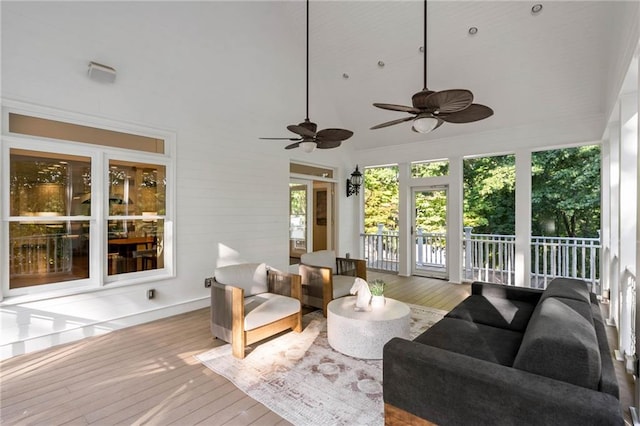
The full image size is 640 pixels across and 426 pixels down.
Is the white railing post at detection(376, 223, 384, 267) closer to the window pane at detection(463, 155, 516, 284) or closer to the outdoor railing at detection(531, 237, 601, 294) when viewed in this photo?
the window pane at detection(463, 155, 516, 284)

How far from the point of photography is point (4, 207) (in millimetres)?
3148

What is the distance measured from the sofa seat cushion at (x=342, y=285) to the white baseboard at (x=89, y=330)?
2.04m

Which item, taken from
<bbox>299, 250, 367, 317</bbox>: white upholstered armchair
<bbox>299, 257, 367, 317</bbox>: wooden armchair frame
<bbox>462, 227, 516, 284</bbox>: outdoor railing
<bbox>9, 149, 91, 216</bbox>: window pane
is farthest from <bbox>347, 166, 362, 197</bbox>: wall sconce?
<bbox>9, 149, 91, 216</bbox>: window pane

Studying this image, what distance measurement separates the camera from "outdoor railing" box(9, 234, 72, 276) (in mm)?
3297

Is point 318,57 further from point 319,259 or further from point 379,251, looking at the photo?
point 379,251

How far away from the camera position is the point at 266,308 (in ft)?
11.2

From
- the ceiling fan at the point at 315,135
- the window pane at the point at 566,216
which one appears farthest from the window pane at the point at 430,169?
the ceiling fan at the point at 315,135

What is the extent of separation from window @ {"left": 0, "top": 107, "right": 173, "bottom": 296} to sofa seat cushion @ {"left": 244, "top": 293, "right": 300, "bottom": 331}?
5.21 feet

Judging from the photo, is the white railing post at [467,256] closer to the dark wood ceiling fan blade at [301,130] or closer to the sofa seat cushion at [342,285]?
the sofa seat cushion at [342,285]

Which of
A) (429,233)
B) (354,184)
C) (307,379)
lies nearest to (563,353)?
(307,379)

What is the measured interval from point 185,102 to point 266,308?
3.15 m

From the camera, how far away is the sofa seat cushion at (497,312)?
112 inches

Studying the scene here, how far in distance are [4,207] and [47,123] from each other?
975mm

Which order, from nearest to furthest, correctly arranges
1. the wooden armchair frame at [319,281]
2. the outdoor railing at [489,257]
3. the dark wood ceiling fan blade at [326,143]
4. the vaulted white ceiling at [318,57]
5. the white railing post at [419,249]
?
the vaulted white ceiling at [318,57], the dark wood ceiling fan blade at [326,143], the wooden armchair frame at [319,281], the outdoor railing at [489,257], the white railing post at [419,249]
